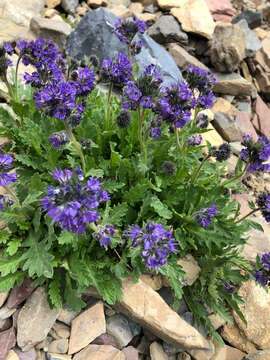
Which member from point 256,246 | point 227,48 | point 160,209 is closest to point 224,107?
point 227,48

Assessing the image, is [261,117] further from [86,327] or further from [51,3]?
[86,327]

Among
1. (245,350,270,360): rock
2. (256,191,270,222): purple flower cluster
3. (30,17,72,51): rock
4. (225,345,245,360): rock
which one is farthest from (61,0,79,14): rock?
(245,350,270,360): rock

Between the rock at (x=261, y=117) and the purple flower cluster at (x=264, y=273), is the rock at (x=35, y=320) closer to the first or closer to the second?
the purple flower cluster at (x=264, y=273)

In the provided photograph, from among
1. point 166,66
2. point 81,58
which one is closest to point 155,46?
point 166,66

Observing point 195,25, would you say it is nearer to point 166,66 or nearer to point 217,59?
point 217,59

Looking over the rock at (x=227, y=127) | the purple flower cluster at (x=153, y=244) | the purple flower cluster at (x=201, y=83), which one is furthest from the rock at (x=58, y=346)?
the rock at (x=227, y=127)
